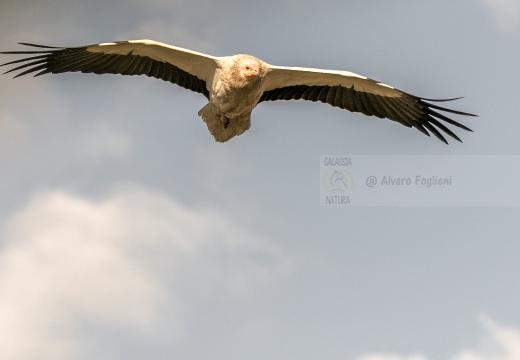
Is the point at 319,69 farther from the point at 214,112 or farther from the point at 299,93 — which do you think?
the point at 214,112

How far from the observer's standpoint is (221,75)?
1073 cm

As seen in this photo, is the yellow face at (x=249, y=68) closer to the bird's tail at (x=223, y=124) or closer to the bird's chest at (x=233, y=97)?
the bird's chest at (x=233, y=97)

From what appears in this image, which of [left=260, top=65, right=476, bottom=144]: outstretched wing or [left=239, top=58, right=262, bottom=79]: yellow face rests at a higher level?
[left=260, top=65, right=476, bottom=144]: outstretched wing

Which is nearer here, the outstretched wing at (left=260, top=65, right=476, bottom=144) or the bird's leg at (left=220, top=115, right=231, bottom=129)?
the bird's leg at (left=220, top=115, right=231, bottom=129)

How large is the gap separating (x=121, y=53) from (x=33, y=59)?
1.21 m

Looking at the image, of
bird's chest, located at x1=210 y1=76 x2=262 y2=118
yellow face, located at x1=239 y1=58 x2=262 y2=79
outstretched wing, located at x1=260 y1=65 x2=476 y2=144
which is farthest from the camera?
outstretched wing, located at x1=260 y1=65 x2=476 y2=144

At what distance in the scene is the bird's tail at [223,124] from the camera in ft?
36.4

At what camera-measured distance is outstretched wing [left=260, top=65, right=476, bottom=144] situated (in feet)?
37.9

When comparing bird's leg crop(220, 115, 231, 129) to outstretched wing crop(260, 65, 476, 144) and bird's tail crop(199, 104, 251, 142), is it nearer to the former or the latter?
bird's tail crop(199, 104, 251, 142)

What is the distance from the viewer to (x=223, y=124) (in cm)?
1110

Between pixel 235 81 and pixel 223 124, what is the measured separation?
0.77 meters

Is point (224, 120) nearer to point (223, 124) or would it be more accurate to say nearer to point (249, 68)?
point (223, 124)

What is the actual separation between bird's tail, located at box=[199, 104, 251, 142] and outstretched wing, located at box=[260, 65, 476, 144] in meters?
0.62

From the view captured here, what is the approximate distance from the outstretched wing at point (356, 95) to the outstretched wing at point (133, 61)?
0.99m
